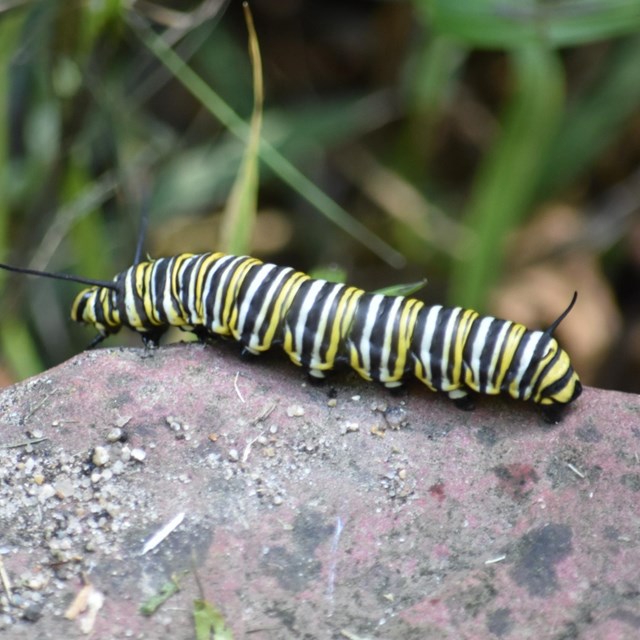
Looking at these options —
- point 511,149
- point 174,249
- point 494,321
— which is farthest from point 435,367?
point 174,249

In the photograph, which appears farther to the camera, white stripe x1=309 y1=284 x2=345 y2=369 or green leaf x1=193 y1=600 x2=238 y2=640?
white stripe x1=309 y1=284 x2=345 y2=369

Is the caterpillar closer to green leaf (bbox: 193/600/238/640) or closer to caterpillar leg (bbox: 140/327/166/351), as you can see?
caterpillar leg (bbox: 140/327/166/351)

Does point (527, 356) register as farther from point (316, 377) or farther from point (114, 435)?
point (114, 435)

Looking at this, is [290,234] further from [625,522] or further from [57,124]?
[625,522]

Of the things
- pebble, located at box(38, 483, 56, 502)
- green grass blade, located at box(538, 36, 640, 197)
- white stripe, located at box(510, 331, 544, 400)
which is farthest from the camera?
green grass blade, located at box(538, 36, 640, 197)

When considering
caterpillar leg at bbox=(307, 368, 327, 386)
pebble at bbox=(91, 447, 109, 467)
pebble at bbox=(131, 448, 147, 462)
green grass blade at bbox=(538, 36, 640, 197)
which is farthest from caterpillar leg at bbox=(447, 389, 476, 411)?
green grass blade at bbox=(538, 36, 640, 197)

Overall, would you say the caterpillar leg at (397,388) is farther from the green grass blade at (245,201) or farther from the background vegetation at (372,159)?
the background vegetation at (372,159)

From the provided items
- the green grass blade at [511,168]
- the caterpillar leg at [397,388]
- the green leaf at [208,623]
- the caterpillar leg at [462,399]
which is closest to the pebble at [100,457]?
the green leaf at [208,623]
